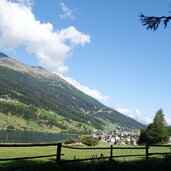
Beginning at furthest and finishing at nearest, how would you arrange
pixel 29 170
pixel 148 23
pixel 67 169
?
pixel 148 23 < pixel 67 169 < pixel 29 170

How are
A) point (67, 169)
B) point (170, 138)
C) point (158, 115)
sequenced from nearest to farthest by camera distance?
point (67, 169) < point (170, 138) < point (158, 115)

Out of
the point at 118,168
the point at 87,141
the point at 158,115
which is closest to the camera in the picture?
the point at 118,168

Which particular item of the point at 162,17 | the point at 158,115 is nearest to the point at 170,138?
the point at 158,115

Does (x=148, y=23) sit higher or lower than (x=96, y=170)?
higher

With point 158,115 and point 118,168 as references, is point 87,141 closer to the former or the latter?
point 118,168

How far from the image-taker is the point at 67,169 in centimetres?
1700

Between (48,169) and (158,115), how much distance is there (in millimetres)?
112021

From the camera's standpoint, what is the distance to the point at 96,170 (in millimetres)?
17797

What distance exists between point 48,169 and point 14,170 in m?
1.51

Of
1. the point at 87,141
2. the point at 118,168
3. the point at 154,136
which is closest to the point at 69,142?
the point at 87,141

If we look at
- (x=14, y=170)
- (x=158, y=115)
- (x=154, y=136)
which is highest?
(x=158, y=115)

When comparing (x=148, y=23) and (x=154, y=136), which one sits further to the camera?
(x=154, y=136)

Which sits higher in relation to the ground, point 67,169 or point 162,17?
point 162,17

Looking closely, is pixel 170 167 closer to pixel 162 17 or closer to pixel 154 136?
pixel 162 17
